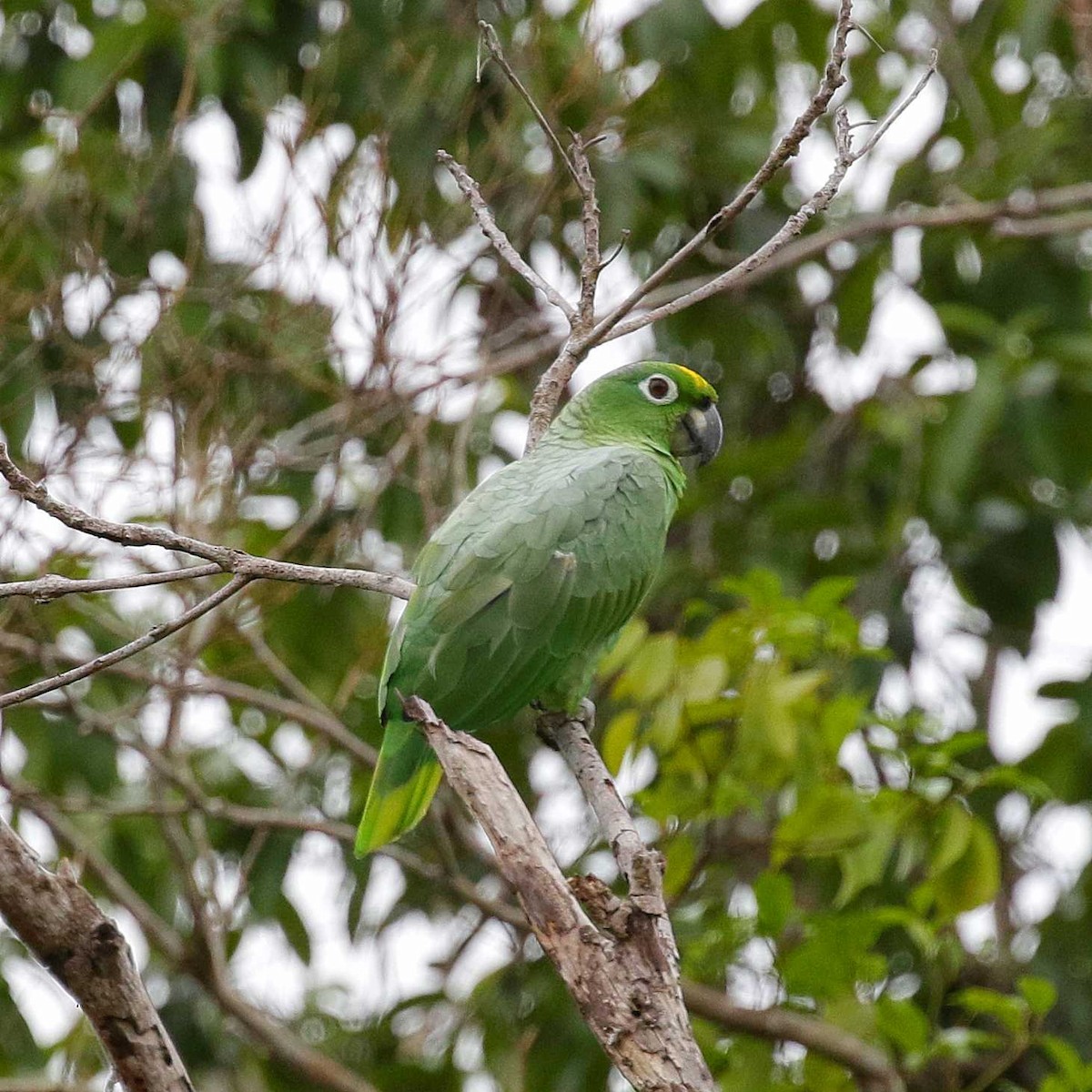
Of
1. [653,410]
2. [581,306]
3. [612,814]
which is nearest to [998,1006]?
[612,814]

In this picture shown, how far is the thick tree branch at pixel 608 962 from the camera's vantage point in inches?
90.4

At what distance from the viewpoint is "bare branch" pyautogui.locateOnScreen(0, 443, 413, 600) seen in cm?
243

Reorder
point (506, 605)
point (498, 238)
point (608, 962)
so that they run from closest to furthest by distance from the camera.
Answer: point (608, 962), point (498, 238), point (506, 605)

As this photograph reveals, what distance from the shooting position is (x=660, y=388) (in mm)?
3701

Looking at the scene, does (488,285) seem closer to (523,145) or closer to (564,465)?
(523,145)

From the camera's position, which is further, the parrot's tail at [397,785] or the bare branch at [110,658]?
A: the parrot's tail at [397,785]

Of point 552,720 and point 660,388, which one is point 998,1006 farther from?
point 660,388

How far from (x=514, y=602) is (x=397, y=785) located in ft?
1.54

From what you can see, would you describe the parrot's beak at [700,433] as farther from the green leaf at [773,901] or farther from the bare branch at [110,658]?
the bare branch at [110,658]

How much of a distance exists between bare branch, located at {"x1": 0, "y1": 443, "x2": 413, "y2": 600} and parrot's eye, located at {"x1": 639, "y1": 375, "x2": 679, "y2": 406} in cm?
113

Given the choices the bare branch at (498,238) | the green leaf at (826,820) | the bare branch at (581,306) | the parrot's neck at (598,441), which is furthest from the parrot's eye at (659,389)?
the green leaf at (826,820)

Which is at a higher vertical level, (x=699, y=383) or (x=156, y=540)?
(x=156, y=540)

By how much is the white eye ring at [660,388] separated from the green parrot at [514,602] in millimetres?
327

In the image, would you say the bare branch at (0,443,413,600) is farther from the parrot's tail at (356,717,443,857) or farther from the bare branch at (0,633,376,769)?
the bare branch at (0,633,376,769)
